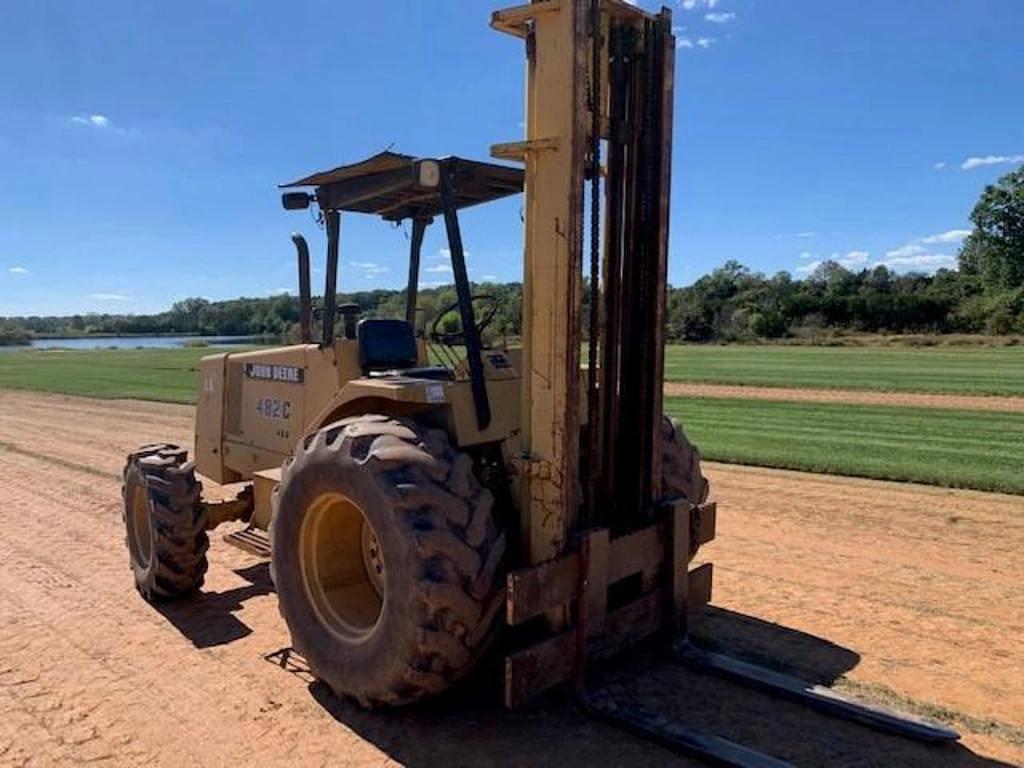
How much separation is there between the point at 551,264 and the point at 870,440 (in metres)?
11.4

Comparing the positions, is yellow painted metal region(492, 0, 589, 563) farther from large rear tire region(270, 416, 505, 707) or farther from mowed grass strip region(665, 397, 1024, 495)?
mowed grass strip region(665, 397, 1024, 495)

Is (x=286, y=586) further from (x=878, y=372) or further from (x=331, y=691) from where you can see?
(x=878, y=372)

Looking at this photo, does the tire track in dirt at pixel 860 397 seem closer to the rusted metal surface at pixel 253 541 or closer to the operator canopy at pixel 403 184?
the operator canopy at pixel 403 184

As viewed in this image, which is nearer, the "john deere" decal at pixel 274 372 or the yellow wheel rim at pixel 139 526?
the "john deere" decal at pixel 274 372

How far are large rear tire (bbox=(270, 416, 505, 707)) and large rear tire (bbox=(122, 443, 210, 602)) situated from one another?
5.34 ft

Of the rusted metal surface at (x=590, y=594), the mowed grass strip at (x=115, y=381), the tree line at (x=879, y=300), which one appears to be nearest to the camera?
the rusted metal surface at (x=590, y=594)

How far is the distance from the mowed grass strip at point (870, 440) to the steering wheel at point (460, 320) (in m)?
7.15

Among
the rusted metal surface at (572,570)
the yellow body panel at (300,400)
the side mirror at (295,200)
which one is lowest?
the rusted metal surface at (572,570)

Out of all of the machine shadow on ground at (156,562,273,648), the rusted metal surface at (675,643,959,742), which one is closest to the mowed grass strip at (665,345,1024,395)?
the rusted metal surface at (675,643,959,742)

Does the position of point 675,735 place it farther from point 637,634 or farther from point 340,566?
point 340,566

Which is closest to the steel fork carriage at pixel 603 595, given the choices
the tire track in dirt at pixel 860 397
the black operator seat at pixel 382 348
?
the black operator seat at pixel 382 348

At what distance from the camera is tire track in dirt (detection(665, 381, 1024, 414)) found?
768 inches

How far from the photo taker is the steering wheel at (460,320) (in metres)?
5.30

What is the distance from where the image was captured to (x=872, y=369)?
32469mm
